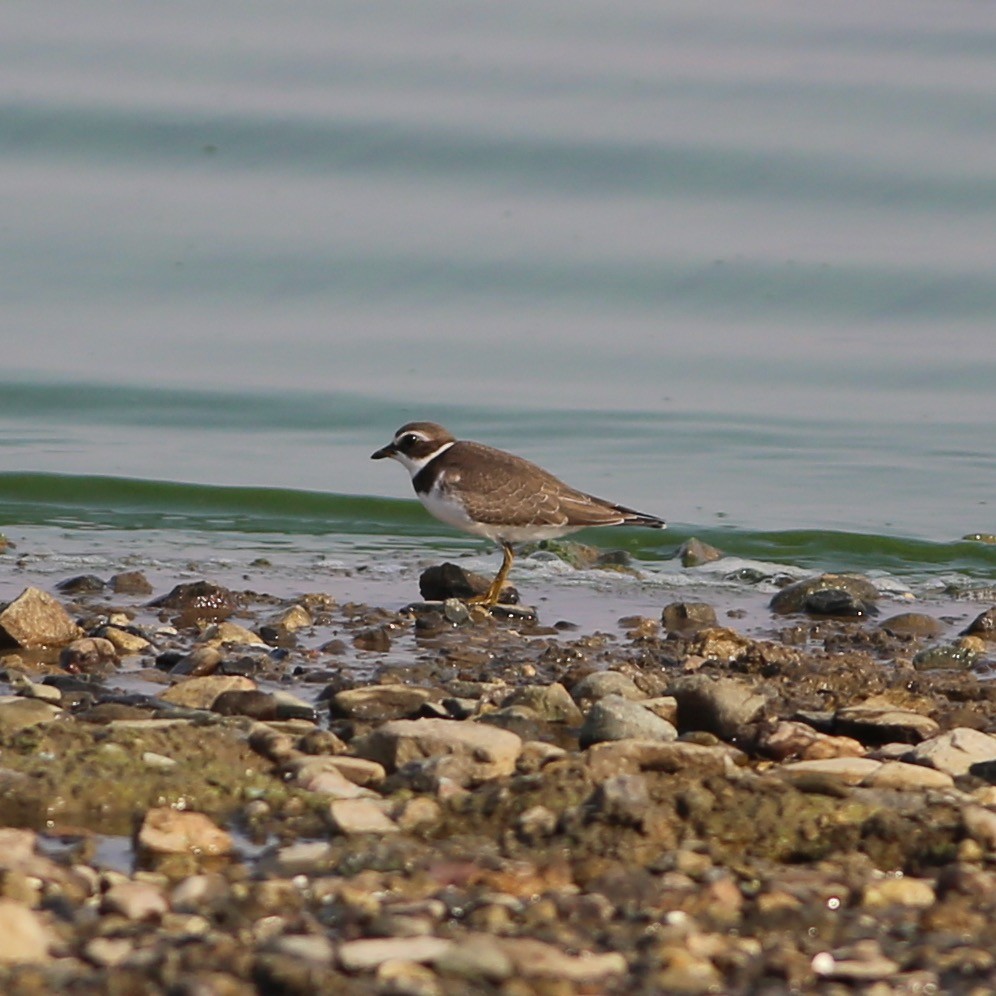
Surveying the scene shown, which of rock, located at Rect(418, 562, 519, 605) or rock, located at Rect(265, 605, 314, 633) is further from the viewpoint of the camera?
rock, located at Rect(418, 562, 519, 605)

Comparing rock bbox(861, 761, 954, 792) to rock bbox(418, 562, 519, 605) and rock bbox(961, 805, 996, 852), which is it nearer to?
rock bbox(961, 805, 996, 852)

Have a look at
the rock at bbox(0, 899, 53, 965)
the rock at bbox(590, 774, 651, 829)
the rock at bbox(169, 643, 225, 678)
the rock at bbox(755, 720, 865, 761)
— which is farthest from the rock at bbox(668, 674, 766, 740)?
the rock at bbox(0, 899, 53, 965)

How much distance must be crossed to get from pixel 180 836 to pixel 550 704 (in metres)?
1.77

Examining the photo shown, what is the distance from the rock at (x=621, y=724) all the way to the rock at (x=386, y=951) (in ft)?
6.03

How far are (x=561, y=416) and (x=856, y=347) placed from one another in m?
2.95

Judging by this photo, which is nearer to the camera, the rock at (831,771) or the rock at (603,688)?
the rock at (831,771)

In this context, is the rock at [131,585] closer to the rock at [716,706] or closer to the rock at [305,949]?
the rock at [716,706]

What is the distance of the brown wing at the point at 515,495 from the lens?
9844 millimetres

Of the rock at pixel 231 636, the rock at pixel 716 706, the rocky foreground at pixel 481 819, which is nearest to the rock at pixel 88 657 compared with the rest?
the rocky foreground at pixel 481 819

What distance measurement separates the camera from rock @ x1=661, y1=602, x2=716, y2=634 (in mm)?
8797

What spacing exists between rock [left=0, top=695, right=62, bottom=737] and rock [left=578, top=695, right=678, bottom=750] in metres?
1.69

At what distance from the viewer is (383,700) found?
6555 mm

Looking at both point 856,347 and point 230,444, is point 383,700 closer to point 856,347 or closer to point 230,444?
point 230,444

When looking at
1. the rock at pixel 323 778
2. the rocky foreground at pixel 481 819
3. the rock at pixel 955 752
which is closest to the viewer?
the rocky foreground at pixel 481 819
